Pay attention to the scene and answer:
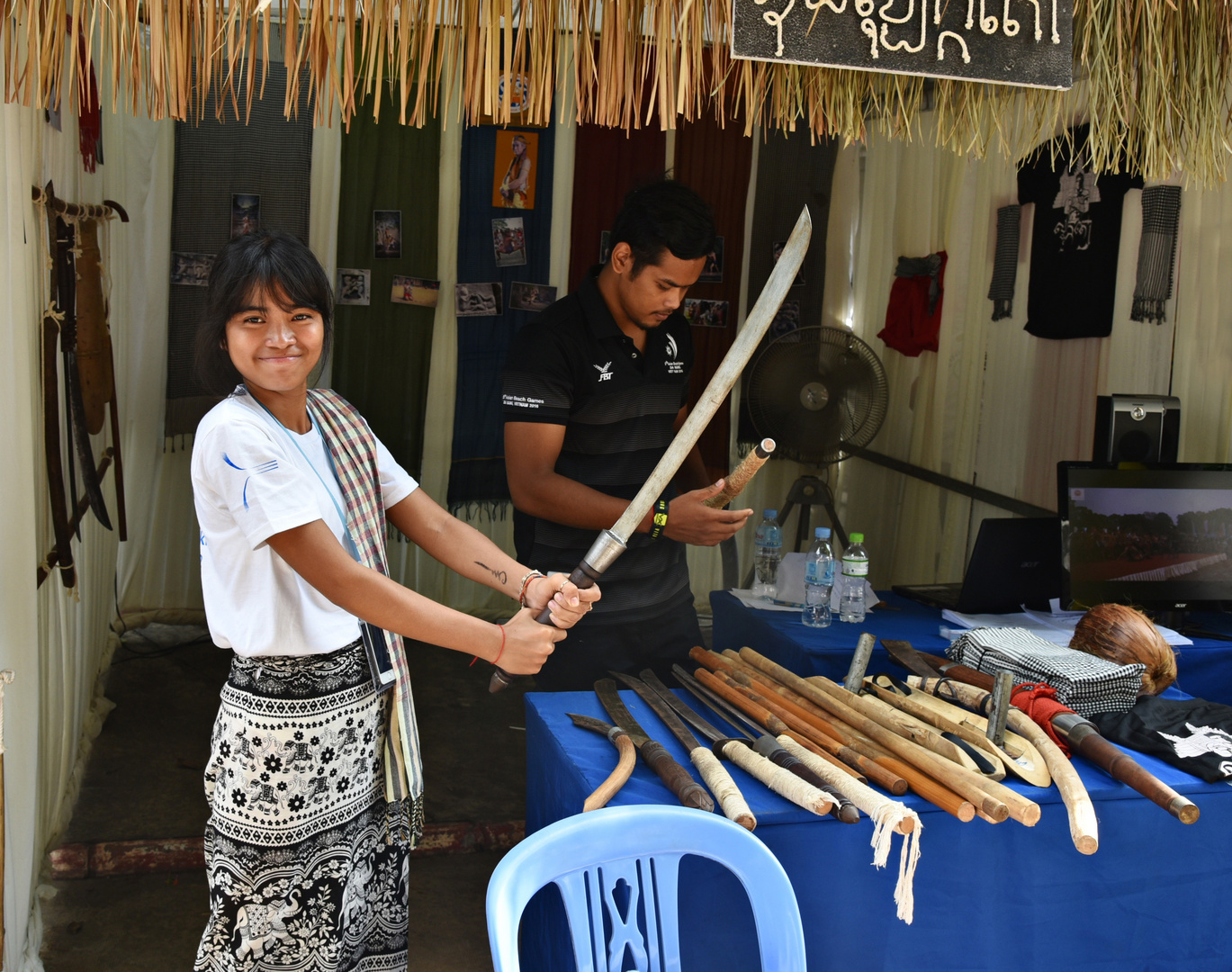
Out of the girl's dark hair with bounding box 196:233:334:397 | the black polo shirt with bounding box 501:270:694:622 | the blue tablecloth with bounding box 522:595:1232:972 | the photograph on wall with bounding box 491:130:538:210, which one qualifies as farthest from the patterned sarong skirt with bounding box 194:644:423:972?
the photograph on wall with bounding box 491:130:538:210

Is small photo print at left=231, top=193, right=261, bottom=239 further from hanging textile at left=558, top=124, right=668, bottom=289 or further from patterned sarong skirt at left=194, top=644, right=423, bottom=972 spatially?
patterned sarong skirt at left=194, top=644, right=423, bottom=972

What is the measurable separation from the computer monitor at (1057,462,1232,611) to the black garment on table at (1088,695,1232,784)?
64cm

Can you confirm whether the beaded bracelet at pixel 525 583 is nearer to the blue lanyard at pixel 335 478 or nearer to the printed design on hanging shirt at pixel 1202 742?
the blue lanyard at pixel 335 478

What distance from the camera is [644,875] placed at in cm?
161

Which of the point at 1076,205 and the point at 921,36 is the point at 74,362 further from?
the point at 1076,205

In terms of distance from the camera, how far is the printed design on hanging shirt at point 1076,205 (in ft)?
13.1

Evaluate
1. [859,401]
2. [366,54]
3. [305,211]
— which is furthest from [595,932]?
[305,211]

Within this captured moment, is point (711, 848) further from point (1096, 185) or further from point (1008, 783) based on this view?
point (1096, 185)

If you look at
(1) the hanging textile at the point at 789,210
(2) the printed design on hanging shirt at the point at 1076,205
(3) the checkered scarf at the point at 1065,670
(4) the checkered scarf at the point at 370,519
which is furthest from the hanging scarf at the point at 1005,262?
(4) the checkered scarf at the point at 370,519

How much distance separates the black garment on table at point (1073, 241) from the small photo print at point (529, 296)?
2.38m

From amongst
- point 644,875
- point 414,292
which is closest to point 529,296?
point 414,292

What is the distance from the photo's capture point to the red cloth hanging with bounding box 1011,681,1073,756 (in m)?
2.16

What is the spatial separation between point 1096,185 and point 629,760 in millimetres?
3202

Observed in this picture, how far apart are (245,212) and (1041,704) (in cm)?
432
